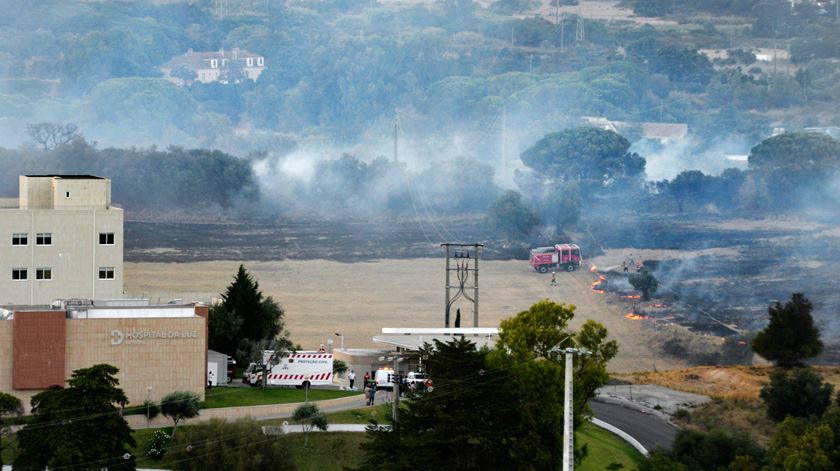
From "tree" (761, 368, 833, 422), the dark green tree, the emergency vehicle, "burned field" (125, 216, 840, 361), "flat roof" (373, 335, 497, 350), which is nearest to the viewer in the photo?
the dark green tree

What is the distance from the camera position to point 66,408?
170ft

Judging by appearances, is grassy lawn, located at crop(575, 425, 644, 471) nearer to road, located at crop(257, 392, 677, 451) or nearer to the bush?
road, located at crop(257, 392, 677, 451)

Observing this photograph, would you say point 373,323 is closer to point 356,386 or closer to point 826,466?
point 356,386

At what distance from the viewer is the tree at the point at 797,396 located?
6944cm

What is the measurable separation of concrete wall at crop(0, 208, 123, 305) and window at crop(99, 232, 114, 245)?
0.19 metres

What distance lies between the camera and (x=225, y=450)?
174ft

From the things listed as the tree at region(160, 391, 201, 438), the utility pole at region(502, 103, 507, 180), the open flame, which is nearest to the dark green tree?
the tree at region(160, 391, 201, 438)

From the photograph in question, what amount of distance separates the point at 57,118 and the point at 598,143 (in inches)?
1815

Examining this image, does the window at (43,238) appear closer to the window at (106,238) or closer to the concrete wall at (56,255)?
the concrete wall at (56,255)

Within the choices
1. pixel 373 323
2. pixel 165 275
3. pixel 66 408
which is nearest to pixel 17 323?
pixel 66 408

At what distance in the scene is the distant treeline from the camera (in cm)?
14412

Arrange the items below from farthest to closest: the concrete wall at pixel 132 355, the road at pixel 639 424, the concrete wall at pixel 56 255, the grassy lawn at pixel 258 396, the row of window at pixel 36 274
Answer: the row of window at pixel 36 274
the concrete wall at pixel 56 255
the road at pixel 639 424
the grassy lawn at pixel 258 396
the concrete wall at pixel 132 355

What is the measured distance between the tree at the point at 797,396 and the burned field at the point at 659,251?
35.0m

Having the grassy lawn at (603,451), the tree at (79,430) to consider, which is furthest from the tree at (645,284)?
the tree at (79,430)
